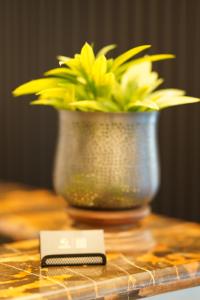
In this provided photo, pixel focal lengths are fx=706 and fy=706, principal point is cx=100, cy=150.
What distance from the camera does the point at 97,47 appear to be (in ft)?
9.04

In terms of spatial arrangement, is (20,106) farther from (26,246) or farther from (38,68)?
(26,246)

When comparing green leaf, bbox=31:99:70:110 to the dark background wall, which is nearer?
green leaf, bbox=31:99:70:110

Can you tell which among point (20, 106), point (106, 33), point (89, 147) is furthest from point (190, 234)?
point (20, 106)

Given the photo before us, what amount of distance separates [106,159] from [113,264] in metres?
0.34

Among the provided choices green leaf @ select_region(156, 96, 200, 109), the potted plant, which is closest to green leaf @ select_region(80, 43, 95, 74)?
the potted plant

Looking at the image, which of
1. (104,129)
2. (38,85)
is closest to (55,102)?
(38,85)

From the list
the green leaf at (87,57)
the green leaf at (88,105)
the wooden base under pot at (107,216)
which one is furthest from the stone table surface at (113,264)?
the green leaf at (87,57)

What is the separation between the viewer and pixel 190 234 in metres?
1.94

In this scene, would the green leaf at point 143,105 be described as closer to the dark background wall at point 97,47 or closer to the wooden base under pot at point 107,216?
the wooden base under pot at point 107,216

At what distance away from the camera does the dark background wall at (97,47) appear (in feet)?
8.00

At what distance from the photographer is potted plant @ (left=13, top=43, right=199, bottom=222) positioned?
1837 mm

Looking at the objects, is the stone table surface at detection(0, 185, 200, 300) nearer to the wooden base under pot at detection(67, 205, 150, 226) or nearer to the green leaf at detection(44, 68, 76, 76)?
the wooden base under pot at detection(67, 205, 150, 226)

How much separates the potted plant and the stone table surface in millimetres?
111

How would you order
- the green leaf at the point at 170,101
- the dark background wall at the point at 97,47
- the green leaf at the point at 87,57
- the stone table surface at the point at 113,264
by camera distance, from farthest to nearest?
the dark background wall at the point at 97,47 < the green leaf at the point at 170,101 < the green leaf at the point at 87,57 < the stone table surface at the point at 113,264
